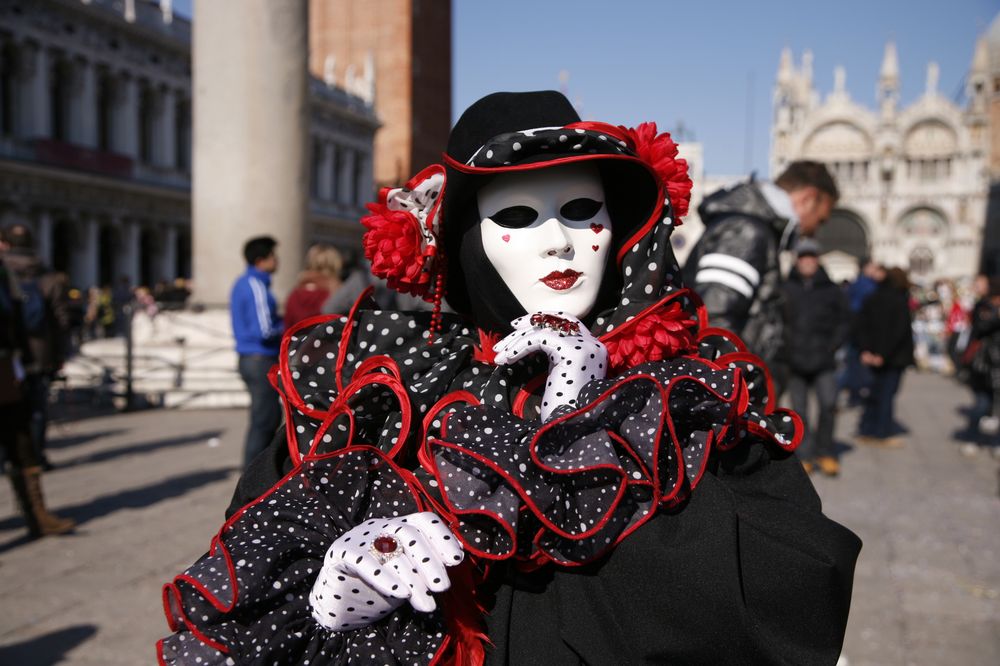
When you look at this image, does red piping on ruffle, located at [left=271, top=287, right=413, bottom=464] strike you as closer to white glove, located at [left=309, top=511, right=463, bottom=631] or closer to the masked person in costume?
the masked person in costume

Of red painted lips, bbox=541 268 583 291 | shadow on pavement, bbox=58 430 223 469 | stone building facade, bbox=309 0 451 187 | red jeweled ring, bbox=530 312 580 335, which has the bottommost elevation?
shadow on pavement, bbox=58 430 223 469

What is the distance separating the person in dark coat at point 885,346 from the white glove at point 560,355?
26.9ft

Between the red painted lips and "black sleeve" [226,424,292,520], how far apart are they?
0.55 metres

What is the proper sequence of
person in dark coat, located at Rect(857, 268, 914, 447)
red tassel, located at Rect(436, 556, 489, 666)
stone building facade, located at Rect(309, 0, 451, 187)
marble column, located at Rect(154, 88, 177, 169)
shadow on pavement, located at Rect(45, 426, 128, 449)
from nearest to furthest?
red tassel, located at Rect(436, 556, 489, 666), shadow on pavement, located at Rect(45, 426, 128, 449), person in dark coat, located at Rect(857, 268, 914, 447), marble column, located at Rect(154, 88, 177, 169), stone building facade, located at Rect(309, 0, 451, 187)

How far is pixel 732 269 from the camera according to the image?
2.85 m

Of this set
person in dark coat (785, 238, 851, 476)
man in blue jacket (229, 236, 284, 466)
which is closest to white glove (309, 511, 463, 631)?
man in blue jacket (229, 236, 284, 466)

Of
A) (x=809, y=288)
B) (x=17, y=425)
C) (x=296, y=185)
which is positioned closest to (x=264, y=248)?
(x=17, y=425)

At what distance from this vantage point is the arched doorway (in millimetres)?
55406

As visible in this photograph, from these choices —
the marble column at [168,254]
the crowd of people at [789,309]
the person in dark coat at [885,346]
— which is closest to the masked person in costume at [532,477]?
the crowd of people at [789,309]

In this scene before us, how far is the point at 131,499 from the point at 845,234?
55984 millimetres

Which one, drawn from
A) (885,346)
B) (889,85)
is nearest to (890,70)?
(889,85)

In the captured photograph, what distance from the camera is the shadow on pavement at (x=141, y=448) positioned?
726 cm

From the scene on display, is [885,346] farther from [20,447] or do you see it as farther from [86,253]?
[86,253]

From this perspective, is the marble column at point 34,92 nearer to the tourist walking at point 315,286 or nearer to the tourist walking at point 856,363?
the tourist walking at point 315,286
